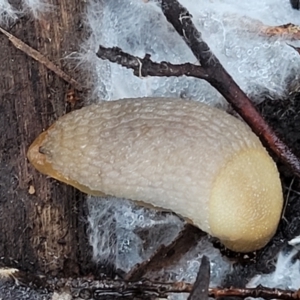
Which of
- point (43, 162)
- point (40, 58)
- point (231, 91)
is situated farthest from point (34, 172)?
point (231, 91)

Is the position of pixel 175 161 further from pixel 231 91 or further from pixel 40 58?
pixel 40 58

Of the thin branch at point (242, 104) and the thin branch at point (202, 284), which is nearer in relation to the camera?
the thin branch at point (202, 284)

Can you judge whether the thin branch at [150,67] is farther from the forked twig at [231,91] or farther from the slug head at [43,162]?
the slug head at [43,162]

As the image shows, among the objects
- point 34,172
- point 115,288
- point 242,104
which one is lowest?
point 115,288

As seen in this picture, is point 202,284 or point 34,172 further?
point 34,172

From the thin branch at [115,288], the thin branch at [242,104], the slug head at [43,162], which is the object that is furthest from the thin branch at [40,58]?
the thin branch at [115,288]

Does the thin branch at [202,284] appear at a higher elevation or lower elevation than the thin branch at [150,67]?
lower

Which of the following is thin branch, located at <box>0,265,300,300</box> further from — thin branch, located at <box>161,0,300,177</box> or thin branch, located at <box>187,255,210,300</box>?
thin branch, located at <box>161,0,300,177</box>
